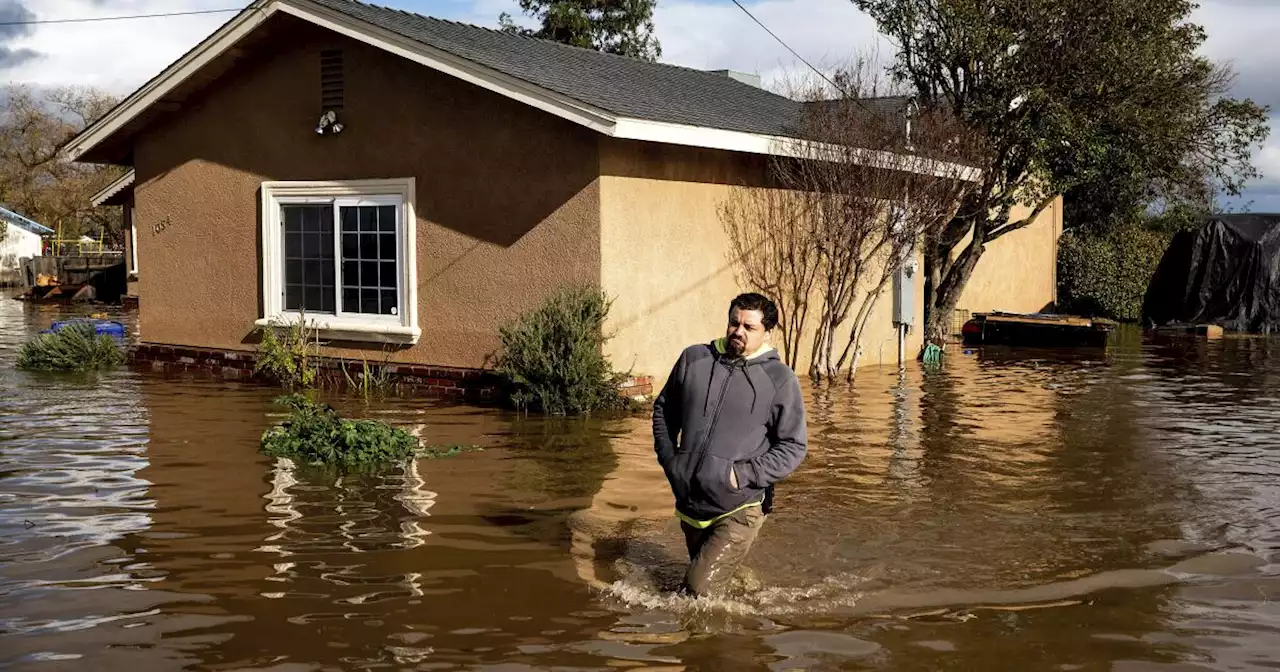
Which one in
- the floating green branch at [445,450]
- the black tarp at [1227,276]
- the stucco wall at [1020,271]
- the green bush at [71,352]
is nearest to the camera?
the floating green branch at [445,450]

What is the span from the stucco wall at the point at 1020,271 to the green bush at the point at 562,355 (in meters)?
13.8

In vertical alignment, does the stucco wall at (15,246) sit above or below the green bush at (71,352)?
above

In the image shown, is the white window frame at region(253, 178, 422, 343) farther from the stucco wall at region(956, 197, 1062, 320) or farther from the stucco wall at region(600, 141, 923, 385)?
the stucco wall at region(956, 197, 1062, 320)

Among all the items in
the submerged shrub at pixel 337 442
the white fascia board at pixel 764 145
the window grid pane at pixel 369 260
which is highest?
the white fascia board at pixel 764 145

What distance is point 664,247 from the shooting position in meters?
14.2

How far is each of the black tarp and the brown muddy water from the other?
52.0 feet

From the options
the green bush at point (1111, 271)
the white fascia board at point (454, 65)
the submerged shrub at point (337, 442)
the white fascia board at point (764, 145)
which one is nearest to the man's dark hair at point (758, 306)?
the submerged shrub at point (337, 442)

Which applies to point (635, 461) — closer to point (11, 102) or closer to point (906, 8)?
point (906, 8)

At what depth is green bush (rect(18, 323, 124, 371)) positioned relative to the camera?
17.1m

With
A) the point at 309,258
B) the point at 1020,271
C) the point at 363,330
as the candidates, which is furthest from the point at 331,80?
the point at 1020,271

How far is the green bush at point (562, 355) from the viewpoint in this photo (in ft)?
42.2

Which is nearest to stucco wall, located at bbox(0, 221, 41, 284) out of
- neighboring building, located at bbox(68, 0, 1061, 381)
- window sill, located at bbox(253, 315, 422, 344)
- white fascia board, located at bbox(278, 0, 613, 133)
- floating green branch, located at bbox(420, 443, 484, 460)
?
neighboring building, located at bbox(68, 0, 1061, 381)

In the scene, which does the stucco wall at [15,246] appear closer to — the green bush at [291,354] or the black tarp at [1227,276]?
the green bush at [291,354]

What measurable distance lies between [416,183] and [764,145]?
A: 4.04 m
